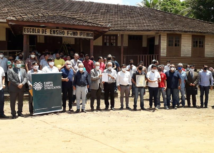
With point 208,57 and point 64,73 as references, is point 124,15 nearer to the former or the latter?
point 208,57

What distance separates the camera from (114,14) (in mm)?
21078

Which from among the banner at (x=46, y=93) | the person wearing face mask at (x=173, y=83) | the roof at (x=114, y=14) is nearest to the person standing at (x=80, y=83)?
the banner at (x=46, y=93)

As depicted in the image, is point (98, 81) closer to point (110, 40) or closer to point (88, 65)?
point (88, 65)

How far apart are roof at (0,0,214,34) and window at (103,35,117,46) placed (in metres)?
1.41

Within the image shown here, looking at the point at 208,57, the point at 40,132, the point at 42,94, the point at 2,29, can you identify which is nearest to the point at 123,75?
the point at 42,94

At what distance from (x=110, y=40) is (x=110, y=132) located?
44.6 ft

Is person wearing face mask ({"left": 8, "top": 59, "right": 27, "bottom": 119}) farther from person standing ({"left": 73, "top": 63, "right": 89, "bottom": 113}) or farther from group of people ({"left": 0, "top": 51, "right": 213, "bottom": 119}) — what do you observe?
person standing ({"left": 73, "top": 63, "right": 89, "bottom": 113})

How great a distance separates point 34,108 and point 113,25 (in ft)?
34.2

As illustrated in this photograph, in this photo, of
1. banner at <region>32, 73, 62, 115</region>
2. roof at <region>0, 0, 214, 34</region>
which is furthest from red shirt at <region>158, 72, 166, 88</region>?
roof at <region>0, 0, 214, 34</region>

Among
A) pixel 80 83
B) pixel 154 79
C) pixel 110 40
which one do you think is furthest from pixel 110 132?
pixel 110 40

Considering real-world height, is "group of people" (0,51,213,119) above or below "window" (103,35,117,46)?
below

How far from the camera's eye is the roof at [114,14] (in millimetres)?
17745

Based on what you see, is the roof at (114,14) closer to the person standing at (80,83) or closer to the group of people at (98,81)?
the group of people at (98,81)

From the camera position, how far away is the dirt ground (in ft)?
20.5
